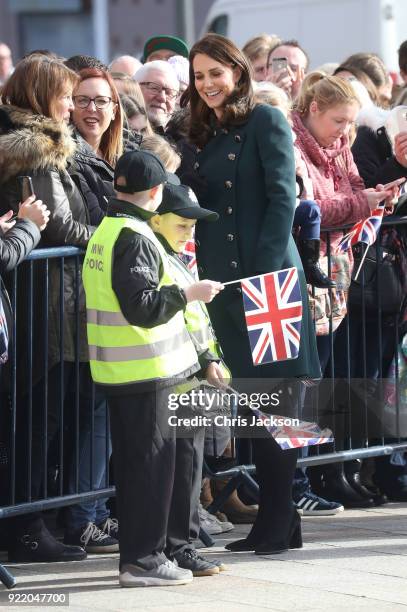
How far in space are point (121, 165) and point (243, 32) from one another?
10.6m

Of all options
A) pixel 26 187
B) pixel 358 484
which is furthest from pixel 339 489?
pixel 26 187

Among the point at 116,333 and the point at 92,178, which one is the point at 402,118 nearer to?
the point at 92,178

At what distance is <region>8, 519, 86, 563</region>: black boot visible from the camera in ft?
21.0

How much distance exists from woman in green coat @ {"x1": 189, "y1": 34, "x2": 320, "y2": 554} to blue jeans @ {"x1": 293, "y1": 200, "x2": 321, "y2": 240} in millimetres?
397

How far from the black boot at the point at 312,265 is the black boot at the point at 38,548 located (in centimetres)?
164

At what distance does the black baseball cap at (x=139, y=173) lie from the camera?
19.0 ft

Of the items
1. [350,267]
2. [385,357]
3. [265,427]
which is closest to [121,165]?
[265,427]

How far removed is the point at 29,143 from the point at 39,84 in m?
0.34

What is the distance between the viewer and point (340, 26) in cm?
1546

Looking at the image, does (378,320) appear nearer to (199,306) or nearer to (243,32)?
(199,306)

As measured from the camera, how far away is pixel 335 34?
15.4 m

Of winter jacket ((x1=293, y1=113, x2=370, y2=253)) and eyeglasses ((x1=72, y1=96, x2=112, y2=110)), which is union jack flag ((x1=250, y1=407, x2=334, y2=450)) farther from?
eyeglasses ((x1=72, y1=96, x2=112, y2=110))

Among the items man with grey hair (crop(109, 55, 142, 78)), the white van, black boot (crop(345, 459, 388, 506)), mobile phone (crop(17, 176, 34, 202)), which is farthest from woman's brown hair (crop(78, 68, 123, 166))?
the white van

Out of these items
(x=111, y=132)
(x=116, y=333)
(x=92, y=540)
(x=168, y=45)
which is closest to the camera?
(x=116, y=333)
